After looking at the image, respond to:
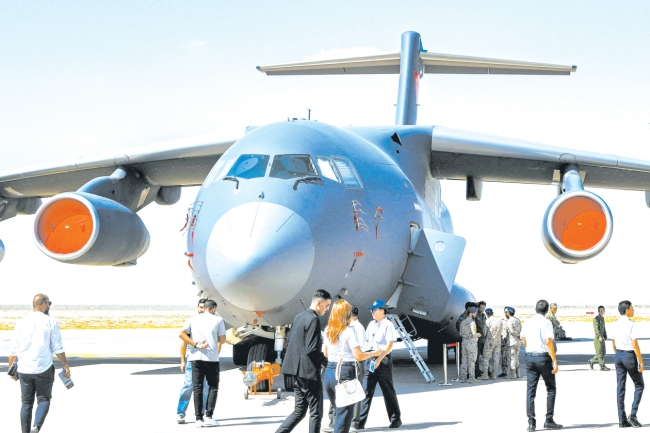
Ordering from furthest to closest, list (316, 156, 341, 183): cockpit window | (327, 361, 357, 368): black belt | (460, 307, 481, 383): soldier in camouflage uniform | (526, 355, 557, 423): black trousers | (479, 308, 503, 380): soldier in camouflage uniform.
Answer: (479, 308, 503, 380): soldier in camouflage uniform → (460, 307, 481, 383): soldier in camouflage uniform → (316, 156, 341, 183): cockpit window → (526, 355, 557, 423): black trousers → (327, 361, 357, 368): black belt

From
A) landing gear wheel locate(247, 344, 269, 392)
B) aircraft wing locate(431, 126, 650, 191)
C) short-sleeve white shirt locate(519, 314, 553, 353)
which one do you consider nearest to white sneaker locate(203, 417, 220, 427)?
landing gear wheel locate(247, 344, 269, 392)

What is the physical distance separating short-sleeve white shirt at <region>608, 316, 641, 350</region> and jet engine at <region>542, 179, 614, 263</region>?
2.88 m

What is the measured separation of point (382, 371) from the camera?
20.7 ft

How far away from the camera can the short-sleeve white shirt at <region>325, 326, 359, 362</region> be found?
5422 mm

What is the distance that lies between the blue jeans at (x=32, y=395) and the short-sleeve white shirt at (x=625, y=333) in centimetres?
520

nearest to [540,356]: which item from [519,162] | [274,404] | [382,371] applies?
[382,371]

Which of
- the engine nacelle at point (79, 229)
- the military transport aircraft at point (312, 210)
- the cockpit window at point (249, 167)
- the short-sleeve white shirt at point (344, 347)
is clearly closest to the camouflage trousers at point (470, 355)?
the military transport aircraft at point (312, 210)

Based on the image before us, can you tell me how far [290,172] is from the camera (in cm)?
778

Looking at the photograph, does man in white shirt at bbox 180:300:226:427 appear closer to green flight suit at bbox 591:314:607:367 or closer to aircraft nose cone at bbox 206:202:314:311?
aircraft nose cone at bbox 206:202:314:311

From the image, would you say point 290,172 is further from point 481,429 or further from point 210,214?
point 481,429

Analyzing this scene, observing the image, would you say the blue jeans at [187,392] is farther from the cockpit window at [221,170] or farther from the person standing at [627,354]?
the person standing at [627,354]

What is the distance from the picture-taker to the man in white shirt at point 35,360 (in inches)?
220

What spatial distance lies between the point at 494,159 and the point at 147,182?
643 cm

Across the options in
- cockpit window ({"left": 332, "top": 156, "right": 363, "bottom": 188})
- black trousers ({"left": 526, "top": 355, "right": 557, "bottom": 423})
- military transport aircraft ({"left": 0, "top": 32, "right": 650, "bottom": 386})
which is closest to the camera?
black trousers ({"left": 526, "top": 355, "right": 557, "bottom": 423})
